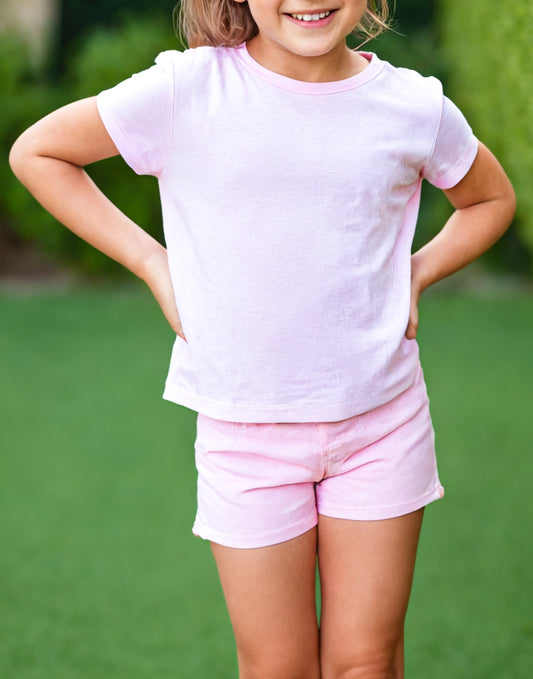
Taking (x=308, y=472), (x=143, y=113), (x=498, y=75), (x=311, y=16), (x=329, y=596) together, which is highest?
(x=311, y=16)

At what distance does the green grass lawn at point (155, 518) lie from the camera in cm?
329

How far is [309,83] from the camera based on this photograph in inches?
73.3

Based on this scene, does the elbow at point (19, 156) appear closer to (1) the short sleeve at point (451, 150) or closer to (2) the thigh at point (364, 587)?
(1) the short sleeve at point (451, 150)

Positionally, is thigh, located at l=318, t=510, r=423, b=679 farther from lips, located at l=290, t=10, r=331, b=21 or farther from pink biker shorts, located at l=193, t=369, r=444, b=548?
lips, located at l=290, t=10, r=331, b=21

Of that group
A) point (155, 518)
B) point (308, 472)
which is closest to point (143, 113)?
point (308, 472)

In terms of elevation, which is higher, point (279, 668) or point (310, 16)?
point (310, 16)

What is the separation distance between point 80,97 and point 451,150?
20.5ft

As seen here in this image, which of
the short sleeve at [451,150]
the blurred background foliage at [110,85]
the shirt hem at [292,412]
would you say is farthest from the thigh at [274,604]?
the blurred background foliage at [110,85]

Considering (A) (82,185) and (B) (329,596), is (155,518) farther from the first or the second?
(A) (82,185)

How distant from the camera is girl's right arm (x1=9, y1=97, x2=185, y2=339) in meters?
1.91

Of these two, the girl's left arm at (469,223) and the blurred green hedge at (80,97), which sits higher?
the girl's left arm at (469,223)

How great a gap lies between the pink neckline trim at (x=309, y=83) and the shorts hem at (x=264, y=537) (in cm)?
81

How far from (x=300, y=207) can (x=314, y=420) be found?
0.39 m

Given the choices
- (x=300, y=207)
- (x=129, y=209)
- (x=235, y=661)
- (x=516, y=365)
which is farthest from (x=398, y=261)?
(x=129, y=209)
